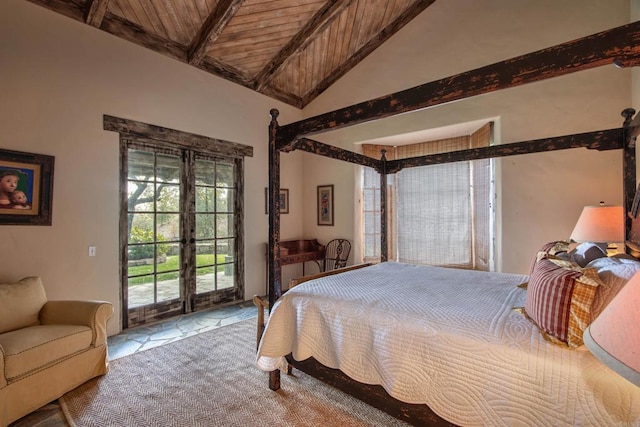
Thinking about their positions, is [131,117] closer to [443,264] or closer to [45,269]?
[45,269]

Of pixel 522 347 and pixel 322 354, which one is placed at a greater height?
pixel 522 347

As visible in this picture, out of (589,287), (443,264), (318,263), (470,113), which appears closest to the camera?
(589,287)

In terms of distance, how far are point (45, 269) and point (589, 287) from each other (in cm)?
408

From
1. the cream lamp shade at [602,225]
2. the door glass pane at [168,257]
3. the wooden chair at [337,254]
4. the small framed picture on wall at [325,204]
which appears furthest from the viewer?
the small framed picture on wall at [325,204]

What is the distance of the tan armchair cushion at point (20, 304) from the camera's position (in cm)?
217

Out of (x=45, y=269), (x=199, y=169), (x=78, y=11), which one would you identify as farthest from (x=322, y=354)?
(x=78, y=11)

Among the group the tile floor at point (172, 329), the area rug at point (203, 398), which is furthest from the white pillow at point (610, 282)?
the tile floor at point (172, 329)

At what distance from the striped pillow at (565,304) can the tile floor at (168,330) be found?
2910 millimetres

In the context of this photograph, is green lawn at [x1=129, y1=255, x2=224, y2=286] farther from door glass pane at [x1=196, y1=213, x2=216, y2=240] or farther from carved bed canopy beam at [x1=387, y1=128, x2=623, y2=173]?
carved bed canopy beam at [x1=387, y1=128, x2=623, y2=173]

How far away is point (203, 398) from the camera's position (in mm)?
2062

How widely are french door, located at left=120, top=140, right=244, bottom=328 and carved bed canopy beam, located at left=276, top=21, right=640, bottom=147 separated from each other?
8.95 feet

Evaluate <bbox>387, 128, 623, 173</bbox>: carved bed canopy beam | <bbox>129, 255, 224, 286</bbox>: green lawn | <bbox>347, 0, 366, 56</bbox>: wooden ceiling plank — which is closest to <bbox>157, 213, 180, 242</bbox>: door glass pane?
<bbox>129, 255, 224, 286</bbox>: green lawn

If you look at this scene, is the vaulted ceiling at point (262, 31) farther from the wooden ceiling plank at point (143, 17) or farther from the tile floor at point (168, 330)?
the tile floor at point (168, 330)

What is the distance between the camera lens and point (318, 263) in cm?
519
